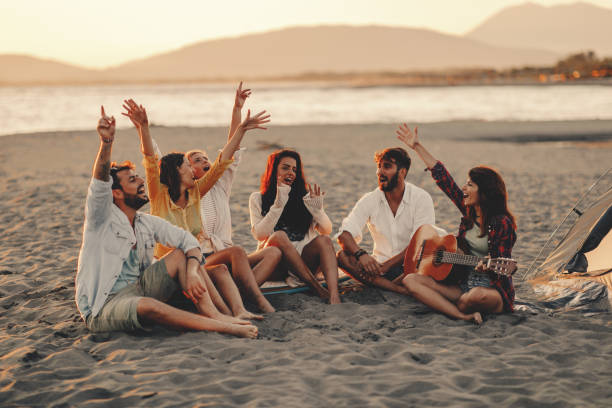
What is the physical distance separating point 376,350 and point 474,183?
5.05 feet

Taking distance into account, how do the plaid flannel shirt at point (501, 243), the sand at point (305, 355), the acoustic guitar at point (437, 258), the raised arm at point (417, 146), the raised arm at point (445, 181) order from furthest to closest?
the raised arm at point (417, 146), the raised arm at point (445, 181), the plaid flannel shirt at point (501, 243), the acoustic guitar at point (437, 258), the sand at point (305, 355)

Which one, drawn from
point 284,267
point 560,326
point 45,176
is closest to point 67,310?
point 284,267

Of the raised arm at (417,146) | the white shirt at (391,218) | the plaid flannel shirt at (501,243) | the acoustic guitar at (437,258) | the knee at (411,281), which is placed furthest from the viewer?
the white shirt at (391,218)

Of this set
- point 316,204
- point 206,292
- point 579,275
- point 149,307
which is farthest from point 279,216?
point 579,275

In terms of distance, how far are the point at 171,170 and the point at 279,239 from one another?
1074 millimetres

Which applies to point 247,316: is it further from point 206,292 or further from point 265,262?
point 265,262

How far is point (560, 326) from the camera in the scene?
4.58 m

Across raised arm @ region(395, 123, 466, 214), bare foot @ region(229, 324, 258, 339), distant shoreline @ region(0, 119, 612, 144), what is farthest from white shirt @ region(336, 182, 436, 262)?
distant shoreline @ region(0, 119, 612, 144)

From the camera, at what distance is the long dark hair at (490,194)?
4621 mm

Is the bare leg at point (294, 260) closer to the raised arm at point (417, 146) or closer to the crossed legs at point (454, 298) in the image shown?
the crossed legs at point (454, 298)

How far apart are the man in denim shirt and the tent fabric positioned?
280cm

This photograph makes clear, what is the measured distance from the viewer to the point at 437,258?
15.8ft

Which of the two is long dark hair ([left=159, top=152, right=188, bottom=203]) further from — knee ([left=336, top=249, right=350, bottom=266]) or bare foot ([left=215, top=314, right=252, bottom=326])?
knee ([left=336, top=249, right=350, bottom=266])

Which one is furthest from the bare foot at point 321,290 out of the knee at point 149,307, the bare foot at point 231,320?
the knee at point 149,307
